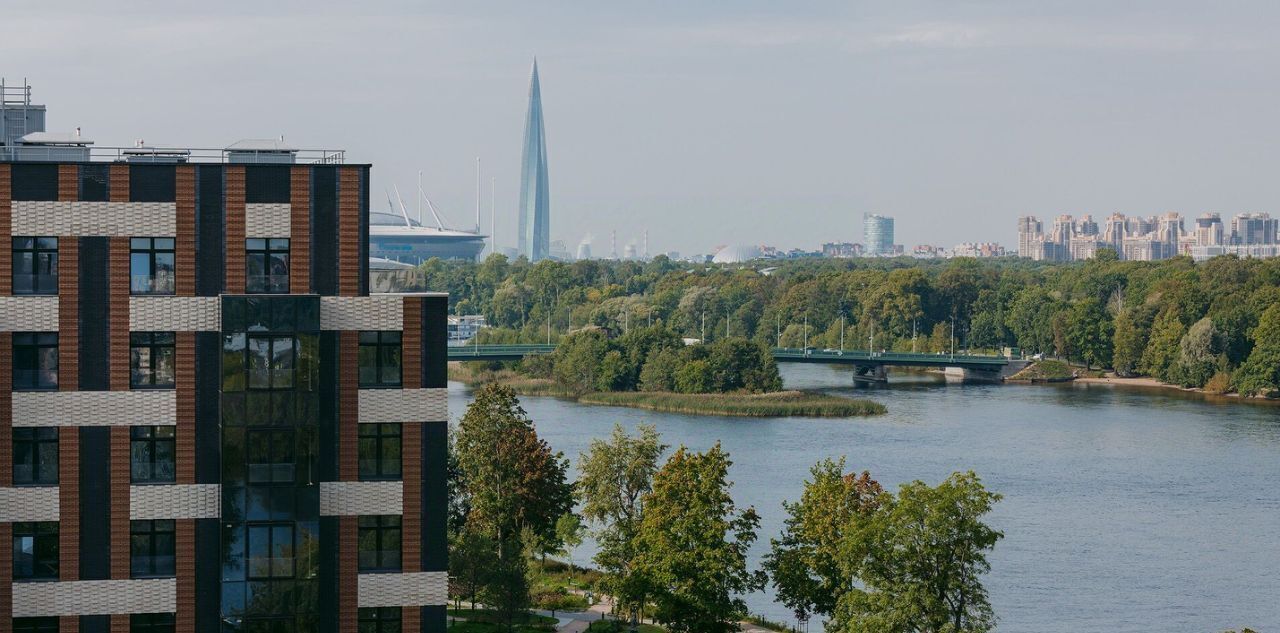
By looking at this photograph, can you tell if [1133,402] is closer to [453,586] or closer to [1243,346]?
[1243,346]

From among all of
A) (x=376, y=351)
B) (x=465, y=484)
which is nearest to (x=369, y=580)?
(x=376, y=351)

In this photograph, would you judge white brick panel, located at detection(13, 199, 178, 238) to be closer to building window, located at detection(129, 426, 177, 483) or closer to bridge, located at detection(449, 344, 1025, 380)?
building window, located at detection(129, 426, 177, 483)

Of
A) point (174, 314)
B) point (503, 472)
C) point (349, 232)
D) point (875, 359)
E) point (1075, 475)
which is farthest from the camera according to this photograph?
point (875, 359)

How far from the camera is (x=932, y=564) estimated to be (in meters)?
24.3

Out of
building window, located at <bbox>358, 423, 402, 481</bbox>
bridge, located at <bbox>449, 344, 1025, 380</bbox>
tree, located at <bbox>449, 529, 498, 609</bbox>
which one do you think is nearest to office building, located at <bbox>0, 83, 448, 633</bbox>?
building window, located at <bbox>358, 423, 402, 481</bbox>

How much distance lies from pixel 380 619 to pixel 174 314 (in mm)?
3696

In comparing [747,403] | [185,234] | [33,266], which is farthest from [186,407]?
[747,403]

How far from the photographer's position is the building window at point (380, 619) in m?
19.0

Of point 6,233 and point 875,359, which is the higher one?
point 6,233

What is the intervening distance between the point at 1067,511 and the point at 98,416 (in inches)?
1315

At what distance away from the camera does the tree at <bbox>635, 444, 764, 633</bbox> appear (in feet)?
91.5

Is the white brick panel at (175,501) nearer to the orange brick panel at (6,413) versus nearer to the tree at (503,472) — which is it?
the orange brick panel at (6,413)

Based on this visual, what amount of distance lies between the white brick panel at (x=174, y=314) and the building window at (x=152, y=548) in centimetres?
193

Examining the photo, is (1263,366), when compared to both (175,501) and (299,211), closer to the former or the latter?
(299,211)
